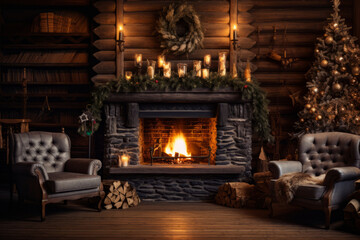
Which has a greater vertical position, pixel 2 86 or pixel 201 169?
pixel 2 86

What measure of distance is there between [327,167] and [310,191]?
91cm

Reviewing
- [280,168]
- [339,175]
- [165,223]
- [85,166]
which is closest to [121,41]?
[85,166]

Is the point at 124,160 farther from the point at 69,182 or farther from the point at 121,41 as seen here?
the point at 121,41

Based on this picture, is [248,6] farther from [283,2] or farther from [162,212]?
[162,212]

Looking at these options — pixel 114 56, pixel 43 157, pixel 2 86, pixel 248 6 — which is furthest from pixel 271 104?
pixel 2 86

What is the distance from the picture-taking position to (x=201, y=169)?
214 inches

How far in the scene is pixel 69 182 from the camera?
4438mm

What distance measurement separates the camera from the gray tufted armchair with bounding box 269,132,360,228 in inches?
161

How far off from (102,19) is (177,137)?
7.73 feet

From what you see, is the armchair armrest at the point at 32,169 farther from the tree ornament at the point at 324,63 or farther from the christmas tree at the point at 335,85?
the tree ornament at the point at 324,63

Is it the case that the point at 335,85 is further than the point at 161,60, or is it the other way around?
the point at 161,60

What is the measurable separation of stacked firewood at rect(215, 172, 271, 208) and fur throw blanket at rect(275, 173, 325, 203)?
602 mm

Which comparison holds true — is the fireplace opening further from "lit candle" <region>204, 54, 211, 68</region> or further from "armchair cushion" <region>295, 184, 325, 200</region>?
"armchair cushion" <region>295, 184, 325, 200</region>

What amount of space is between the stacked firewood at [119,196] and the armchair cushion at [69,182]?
328 millimetres
